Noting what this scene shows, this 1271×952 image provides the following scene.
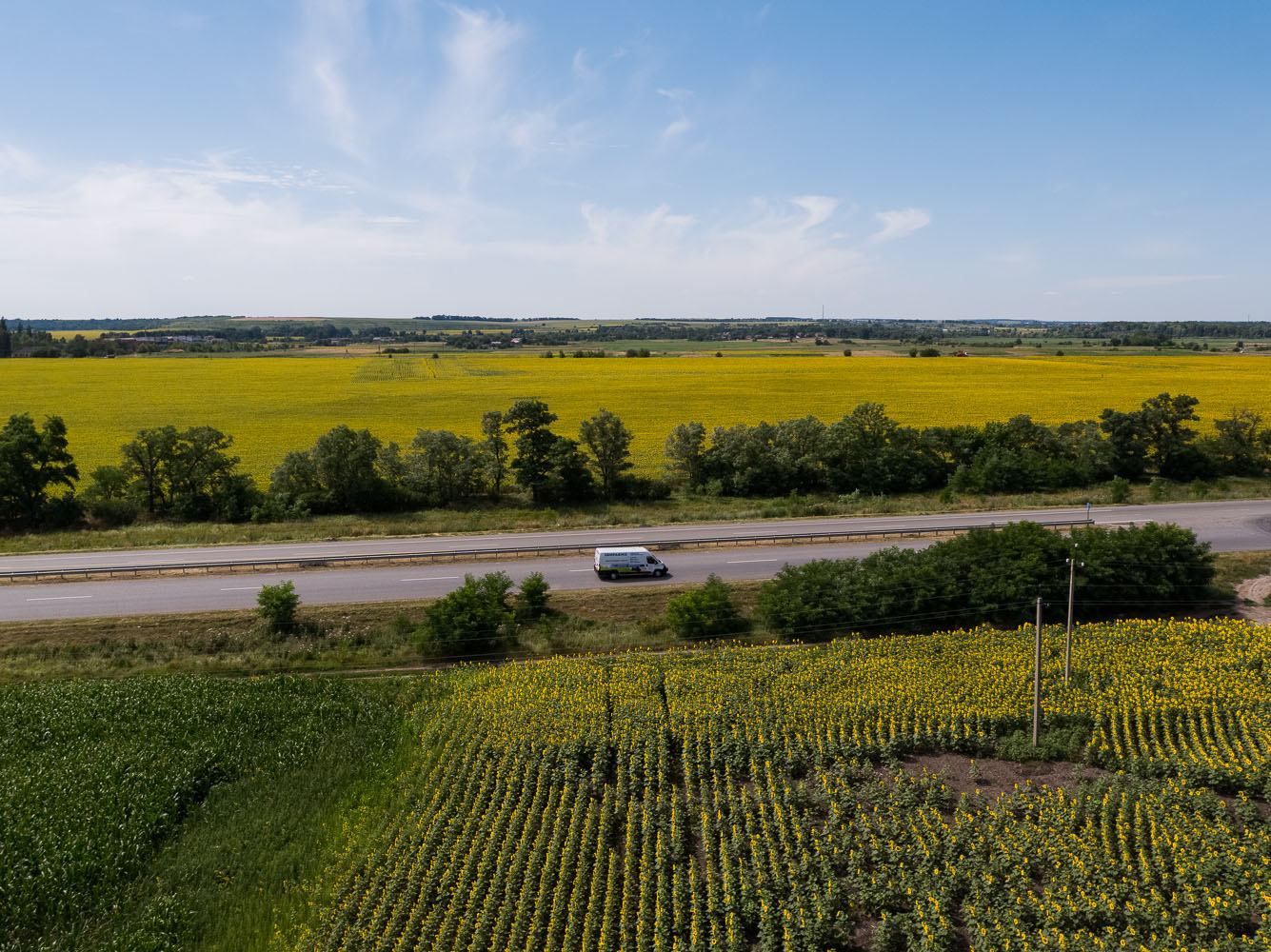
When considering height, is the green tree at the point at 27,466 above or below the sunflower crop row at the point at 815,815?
above

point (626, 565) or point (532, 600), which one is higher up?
point (626, 565)

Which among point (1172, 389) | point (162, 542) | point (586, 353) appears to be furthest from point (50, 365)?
point (1172, 389)

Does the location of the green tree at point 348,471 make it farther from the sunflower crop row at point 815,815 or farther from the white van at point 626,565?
the sunflower crop row at point 815,815

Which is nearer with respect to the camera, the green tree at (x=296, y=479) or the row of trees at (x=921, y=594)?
the row of trees at (x=921, y=594)

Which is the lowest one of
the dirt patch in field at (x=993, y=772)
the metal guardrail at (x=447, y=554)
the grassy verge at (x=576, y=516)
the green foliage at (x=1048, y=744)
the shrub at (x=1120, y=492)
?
the dirt patch in field at (x=993, y=772)

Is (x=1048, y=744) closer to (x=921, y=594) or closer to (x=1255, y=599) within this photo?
(x=921, y=594)

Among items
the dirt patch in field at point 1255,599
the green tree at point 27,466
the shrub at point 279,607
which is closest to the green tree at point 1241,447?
the dirt patch in field at point 1255,599

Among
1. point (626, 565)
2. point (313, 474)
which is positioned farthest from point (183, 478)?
point (626, 565)

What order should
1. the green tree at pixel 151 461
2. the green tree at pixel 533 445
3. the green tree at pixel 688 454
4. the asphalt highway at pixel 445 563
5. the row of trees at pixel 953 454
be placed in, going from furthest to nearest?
1. the green tree at pixel 688 454
2. the row of trees at pixel 953 454
3. the green tree at pixel 533 445
4. the green tree at pixel 151 461
5. the asphalt highway at pixel 445 563
